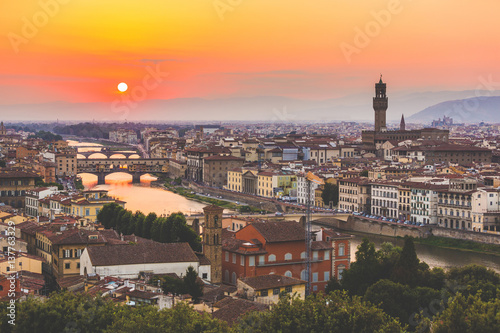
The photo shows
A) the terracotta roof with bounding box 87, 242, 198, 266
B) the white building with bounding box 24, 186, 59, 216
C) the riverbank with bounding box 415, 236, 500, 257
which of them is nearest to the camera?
the terracotta roof with bounding box 87, 242, 198, 266

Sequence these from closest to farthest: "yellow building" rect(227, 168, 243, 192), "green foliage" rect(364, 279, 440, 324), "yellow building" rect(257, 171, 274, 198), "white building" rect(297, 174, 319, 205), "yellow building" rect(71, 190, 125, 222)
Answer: "green foliage" rect(364, 279, 440, 324)
"yellow building" rect(71, 190, 125, 222)
"white building" rect(297, 174, 319, 205)
"yellow building" rect(257, 171, 274, 198)
"yellow building" rect(227, 168, 243, 192)

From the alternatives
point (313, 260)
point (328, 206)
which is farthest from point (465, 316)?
point (328, 206)

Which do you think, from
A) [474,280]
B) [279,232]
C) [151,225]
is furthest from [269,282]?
[151,225]

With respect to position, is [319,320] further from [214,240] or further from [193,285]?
[214,240]

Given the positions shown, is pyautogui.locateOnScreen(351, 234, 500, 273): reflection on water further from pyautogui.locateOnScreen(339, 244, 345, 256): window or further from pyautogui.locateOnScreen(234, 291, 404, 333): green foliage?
pyautogui.locateOnScreen(234, 291, 404, 333): green foliage

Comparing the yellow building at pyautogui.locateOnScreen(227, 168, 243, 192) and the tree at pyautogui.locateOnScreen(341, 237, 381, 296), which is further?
the yellow building at pyautogui.locateOnScreen(227, 168, 243, 192)

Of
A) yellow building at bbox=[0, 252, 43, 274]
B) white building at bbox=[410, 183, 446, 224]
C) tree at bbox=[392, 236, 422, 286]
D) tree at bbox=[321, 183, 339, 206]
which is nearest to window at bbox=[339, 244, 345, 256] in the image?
tree at bbox=[392, 236, 422, 286]

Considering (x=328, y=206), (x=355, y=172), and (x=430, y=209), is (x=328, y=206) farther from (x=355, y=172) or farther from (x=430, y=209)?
(x=430, y=209)
